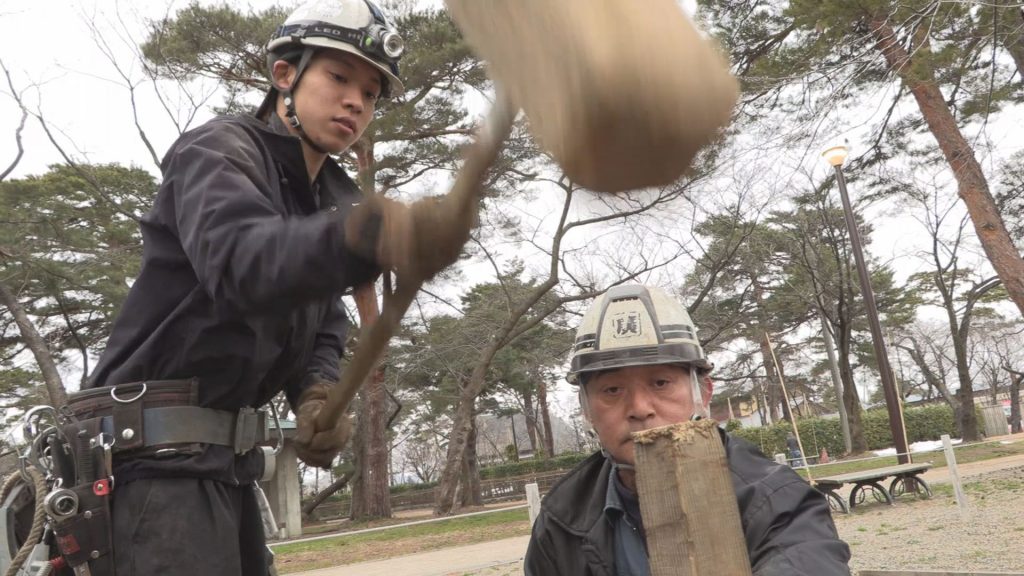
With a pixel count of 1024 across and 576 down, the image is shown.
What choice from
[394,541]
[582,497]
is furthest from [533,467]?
[582,497]

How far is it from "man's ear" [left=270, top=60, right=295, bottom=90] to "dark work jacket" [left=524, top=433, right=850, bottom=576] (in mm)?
1421

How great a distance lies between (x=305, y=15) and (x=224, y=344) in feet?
2.79

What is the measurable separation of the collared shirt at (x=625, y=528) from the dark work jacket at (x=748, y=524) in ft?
0.08

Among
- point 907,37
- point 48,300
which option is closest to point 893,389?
point 907,37

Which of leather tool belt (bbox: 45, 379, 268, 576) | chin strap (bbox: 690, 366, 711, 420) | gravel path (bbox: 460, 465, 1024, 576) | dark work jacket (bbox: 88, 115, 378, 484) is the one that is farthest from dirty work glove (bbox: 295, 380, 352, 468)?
gravel path (bbox: 460, 465, 1024, 576)

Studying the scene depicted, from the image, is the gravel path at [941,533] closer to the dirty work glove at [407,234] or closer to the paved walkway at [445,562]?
the paved walkway at [445,562]

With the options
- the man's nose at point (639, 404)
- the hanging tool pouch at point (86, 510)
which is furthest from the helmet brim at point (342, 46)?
Result: the man's nose at point (639, 404)

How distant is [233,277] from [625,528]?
149 centimetres

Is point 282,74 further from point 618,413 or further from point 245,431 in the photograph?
point 618,413

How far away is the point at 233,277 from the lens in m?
1.30

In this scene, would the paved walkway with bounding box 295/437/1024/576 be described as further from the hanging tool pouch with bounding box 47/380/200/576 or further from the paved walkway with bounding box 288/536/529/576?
the hanging tool pouch with bounding box 47/380/200/576

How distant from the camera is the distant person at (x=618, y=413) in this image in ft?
7.55

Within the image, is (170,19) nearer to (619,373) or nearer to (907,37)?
(907,37)

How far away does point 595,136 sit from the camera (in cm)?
115
